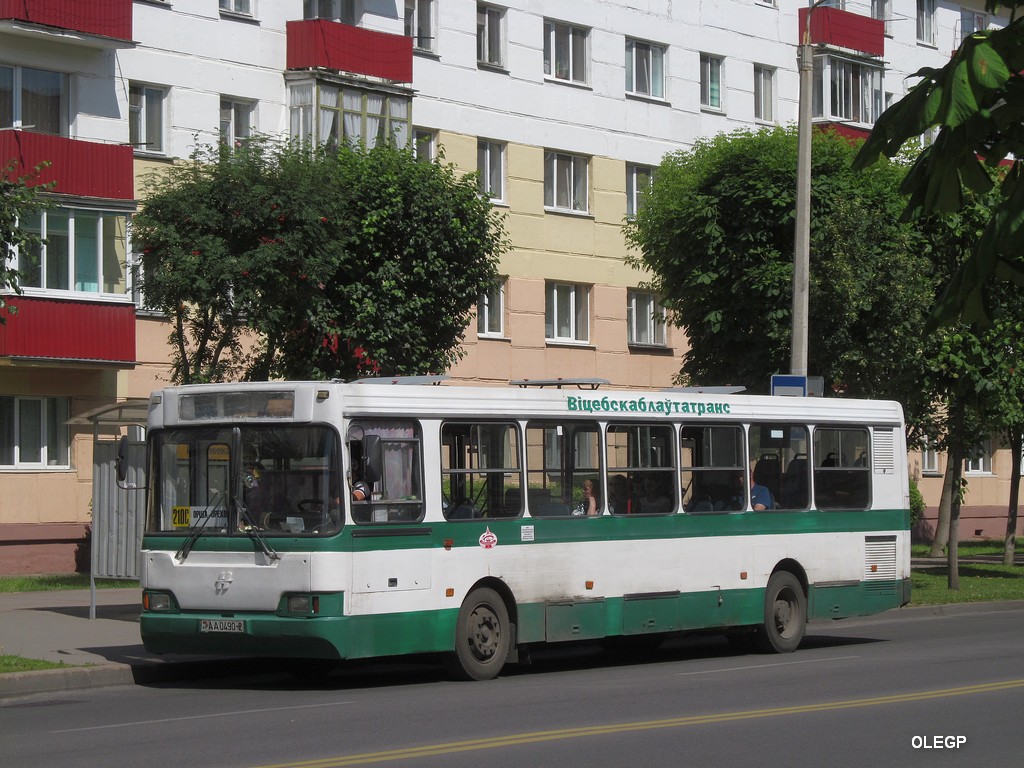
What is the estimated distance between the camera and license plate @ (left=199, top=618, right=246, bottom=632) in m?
13.6

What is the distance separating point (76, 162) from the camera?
28141mm

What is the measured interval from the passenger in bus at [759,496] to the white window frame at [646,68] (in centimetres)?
2454

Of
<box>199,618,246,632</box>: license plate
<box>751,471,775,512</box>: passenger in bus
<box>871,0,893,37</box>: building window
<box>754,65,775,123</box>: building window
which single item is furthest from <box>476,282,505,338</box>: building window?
<box>199,618,246,632</box>: license plate

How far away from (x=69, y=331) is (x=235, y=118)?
21.9ft

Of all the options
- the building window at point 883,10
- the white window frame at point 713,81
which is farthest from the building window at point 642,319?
the building window at point 883,10

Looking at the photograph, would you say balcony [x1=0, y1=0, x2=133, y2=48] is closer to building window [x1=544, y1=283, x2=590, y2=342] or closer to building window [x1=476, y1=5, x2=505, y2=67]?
building window [x1=476, y1=5, x2=505, y2=67]

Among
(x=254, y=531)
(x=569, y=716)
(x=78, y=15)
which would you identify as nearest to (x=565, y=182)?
(x=78, y=15)

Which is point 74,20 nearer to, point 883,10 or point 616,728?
point 616,728

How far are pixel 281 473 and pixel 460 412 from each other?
1.84 meters

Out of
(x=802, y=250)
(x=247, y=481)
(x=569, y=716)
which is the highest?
(x=802, y=250)

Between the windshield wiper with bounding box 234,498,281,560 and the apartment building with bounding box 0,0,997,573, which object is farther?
the apartment building with bounding box 0,0,997,573

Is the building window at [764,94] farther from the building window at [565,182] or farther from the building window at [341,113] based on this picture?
the building window at [341,113]

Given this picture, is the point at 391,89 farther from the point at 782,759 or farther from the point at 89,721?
the point at 782,759

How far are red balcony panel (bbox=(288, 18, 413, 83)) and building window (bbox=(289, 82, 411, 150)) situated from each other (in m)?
0.44
